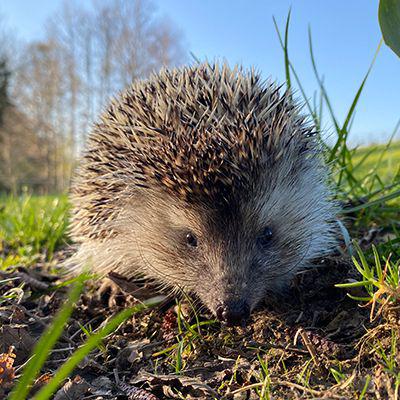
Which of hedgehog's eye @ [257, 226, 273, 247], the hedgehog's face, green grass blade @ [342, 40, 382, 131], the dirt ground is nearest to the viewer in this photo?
the dirt ground

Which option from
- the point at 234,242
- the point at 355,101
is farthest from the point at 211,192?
the point at 355,101

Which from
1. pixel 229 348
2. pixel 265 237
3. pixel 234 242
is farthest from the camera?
pixel 265 237

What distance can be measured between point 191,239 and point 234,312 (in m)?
0.58

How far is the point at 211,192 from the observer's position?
2.44 m

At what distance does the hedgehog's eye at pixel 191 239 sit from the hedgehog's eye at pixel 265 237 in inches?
14.4

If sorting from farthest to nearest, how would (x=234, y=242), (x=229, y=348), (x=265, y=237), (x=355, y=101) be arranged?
(x=355, y=101) < (x=265, y=237) < (x=234, y=242) < (x=229, y=348)

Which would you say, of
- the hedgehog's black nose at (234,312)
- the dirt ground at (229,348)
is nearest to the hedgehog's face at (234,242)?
the hedgehog's black nose at (234,312)

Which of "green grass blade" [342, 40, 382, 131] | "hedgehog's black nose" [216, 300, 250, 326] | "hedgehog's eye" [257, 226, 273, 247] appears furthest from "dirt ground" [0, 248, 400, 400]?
"green grass blade" [342, 40, 382, 131]

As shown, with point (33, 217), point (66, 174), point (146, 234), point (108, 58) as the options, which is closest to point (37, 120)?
point (66, 174)

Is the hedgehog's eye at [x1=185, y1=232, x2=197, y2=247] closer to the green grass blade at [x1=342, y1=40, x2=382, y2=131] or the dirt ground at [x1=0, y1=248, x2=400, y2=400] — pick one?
the dirt ground at [x1=0, y1=248, x2=400, y2=400]

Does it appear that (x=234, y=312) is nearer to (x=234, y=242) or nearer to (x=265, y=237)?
(x=234, y=242)

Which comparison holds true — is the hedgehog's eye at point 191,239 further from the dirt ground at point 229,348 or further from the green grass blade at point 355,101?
the green grass blade at point 355,101

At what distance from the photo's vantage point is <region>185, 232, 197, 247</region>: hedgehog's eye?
262 cm

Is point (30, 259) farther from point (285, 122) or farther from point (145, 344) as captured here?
point (285, 122)
